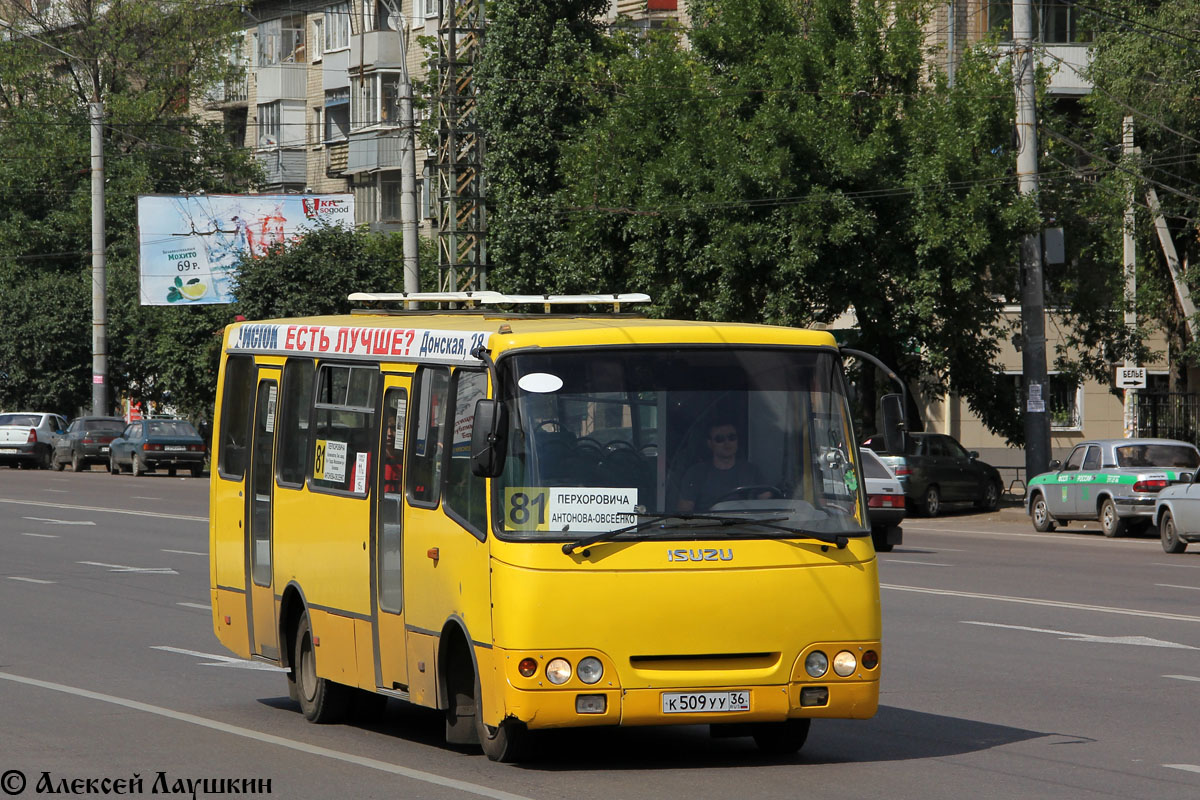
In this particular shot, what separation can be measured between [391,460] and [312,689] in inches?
65.5

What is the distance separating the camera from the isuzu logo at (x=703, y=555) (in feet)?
28.4

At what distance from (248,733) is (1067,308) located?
1289 inches

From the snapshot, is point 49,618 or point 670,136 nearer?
point 49,618

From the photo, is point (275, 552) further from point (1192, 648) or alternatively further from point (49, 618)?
point (1192, 648)

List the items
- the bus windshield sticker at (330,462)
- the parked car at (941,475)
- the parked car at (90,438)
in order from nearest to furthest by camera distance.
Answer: the bus windshield sticker at (330,462) → the parked car at (941,475) → the parked car at (90,438)

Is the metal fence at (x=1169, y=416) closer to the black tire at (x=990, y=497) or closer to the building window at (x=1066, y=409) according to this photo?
the black tire at (x=990, y=497)

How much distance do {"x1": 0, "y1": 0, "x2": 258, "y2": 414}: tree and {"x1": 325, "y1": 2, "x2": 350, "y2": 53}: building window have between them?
5.83m

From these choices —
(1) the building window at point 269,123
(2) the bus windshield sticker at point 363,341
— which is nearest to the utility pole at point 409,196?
(2) the bus windshield sticker at point 363,341

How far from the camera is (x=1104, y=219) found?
130ft

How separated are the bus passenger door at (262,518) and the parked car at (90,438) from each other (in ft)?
144

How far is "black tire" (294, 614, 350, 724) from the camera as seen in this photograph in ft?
35.1

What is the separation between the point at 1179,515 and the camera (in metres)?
24.6

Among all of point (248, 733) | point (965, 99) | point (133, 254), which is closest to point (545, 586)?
point (248, 733)

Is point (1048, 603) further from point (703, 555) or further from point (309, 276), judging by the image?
point (309, 276)
